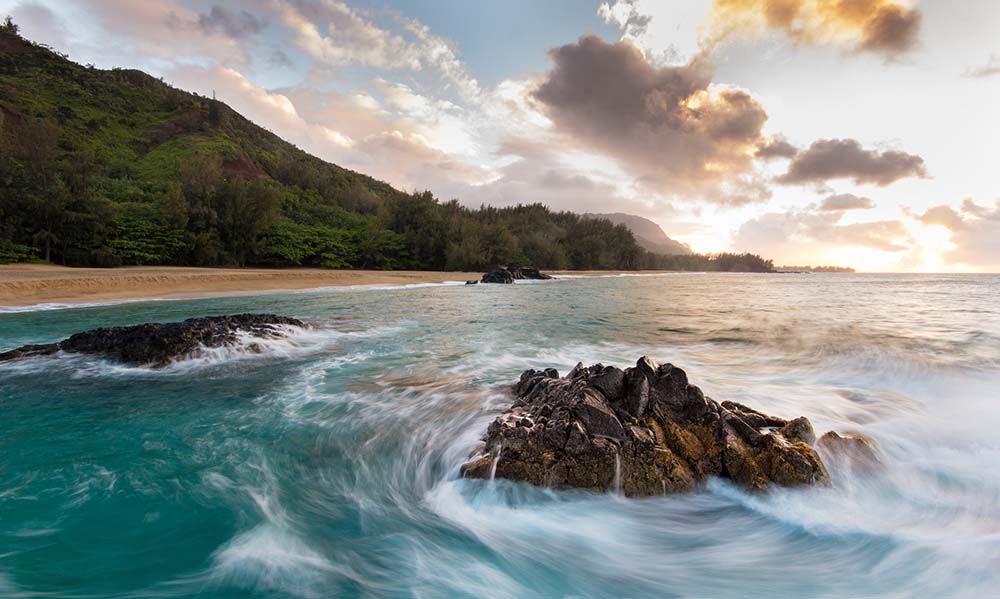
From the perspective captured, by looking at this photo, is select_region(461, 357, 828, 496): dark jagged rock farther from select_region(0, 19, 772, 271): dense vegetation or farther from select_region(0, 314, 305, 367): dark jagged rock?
select_region(0, 19, 772, 271): dense vegetation

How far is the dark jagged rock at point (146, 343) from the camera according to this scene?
6.96m

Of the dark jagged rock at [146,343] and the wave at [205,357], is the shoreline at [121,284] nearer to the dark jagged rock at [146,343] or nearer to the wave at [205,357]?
the dark jagged rock at [146,343]

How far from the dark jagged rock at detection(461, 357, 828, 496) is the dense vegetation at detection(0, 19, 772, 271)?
3344cm

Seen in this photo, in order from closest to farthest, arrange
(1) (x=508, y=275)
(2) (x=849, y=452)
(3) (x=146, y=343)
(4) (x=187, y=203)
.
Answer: (2) (x=849, y=452) → (3) (x=146, y=343) → (4) (x=187, y=203) → (1) (x=508, y=275)

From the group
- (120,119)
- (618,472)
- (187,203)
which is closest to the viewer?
(618,472)

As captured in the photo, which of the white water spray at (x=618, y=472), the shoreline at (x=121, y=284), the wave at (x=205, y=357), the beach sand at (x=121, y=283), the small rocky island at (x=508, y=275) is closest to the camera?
the white water spray at (x=618, y=472)

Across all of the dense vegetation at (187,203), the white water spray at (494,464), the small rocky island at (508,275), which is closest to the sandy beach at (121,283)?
the dense vegetation at (187,203)

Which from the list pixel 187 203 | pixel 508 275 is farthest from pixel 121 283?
pixel 508 275

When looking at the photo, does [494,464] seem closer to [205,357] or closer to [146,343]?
[205,357]

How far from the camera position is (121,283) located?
20.1 m

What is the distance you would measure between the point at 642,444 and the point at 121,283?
2622cm

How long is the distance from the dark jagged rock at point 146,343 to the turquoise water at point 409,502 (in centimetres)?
42

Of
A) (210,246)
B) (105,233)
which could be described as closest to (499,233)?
(210,246)

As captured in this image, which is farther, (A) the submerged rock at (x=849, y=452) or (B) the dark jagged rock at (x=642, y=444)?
(A) the submerged rock at (x=849, y=452)
